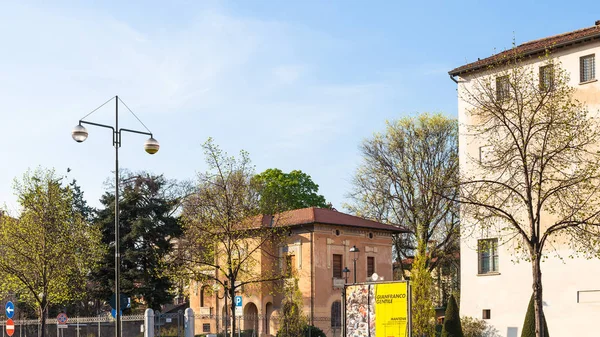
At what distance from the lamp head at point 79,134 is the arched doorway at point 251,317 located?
31945mm

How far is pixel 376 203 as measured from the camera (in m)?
56.6

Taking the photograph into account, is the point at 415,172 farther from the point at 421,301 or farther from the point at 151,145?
the point at 151,145

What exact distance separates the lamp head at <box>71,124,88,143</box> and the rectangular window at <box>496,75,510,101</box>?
1442cm

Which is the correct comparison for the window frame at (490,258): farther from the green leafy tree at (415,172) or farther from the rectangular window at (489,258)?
the green leafy tree at (415,172)

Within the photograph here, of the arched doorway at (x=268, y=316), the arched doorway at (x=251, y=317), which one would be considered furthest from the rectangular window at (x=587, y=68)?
the arched doorway at (x=251, y=317)

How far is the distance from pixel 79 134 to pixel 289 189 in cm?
4559

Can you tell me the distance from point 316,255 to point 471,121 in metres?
17.5

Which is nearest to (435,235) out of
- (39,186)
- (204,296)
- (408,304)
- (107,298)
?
(204,296)

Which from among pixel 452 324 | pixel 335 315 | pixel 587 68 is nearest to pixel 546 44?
pixel 587 68

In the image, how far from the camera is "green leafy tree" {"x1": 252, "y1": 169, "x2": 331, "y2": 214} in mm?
67375

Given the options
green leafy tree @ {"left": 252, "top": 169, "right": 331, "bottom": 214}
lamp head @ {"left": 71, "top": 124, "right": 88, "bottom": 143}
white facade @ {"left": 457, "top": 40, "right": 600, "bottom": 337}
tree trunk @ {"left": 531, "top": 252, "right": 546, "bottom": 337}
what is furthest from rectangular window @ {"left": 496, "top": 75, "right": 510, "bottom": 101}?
green leafy tree @ {"left": 252, "top": 169, "right": 331, "bottom": 214}

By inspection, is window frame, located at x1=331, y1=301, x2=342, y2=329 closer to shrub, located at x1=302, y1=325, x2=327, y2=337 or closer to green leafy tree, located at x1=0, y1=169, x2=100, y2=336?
shrub, located at x1=302, y1=325, x2=327, y2=337

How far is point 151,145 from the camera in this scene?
81.2 feet

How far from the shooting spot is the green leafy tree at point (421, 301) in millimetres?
38125
